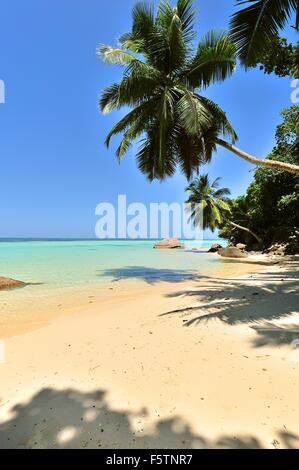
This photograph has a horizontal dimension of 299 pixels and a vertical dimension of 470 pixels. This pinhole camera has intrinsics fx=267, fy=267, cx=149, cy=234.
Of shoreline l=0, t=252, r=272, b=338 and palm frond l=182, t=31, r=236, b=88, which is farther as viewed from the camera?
palm frond l=182, t=31, r=236, b=88

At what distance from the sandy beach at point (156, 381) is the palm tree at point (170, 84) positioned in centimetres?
639

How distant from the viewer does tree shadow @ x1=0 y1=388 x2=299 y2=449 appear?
2.10 m

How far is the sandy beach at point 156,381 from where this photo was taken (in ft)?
7.20

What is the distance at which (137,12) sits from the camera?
9961 millimetres

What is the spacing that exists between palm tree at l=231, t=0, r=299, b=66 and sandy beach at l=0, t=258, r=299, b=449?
6142 mm

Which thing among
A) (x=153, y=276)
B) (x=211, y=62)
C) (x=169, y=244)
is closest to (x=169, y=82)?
(x=211, y=62)

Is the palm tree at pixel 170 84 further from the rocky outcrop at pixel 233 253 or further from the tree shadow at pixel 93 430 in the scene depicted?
the rocky outcrop at pixel 233 253

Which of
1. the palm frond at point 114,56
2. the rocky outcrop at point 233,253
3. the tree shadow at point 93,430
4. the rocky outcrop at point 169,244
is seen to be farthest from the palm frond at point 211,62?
the rocky outcrop at point 169,244

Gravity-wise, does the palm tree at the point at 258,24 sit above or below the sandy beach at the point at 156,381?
above

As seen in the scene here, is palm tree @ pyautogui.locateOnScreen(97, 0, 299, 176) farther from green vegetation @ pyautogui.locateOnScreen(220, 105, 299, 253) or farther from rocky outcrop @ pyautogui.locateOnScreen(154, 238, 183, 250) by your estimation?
rocky outcrop @ pyautogui.locateOnScreen(154, 238, 183, 250)

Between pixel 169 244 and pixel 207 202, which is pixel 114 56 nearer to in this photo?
pixel 207 202

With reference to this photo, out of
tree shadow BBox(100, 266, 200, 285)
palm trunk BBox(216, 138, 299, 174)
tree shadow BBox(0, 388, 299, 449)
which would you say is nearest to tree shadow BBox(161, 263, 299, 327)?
tree shadow BBox(0, 388, 299, 449)

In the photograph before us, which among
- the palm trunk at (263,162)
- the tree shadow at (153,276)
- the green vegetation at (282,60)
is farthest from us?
the tree shadow at (153,276)

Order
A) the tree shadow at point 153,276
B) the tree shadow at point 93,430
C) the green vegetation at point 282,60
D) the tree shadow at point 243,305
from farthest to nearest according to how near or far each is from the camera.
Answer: the tree shadow at point 153,276
the green vegetation at point 282,60
the tree shadow at point 243,305
the tree shadow at point 93,430
